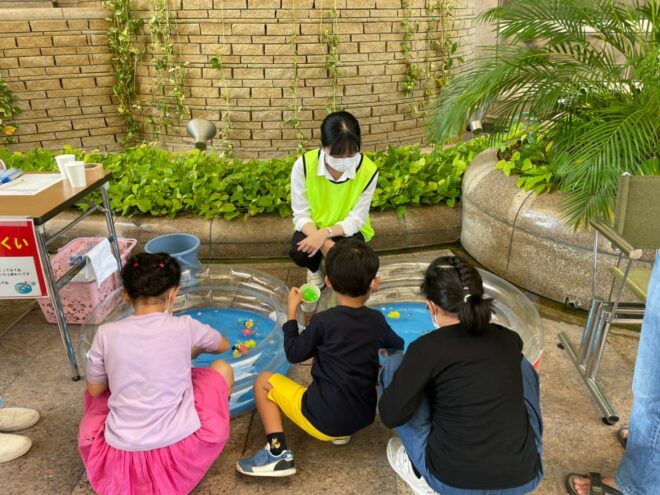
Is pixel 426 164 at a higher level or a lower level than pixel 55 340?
higher

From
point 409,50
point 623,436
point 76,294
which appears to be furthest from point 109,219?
point 409,50

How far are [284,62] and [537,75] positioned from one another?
2.58m

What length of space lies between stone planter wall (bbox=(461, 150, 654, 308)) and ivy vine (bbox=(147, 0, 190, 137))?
9.87ft

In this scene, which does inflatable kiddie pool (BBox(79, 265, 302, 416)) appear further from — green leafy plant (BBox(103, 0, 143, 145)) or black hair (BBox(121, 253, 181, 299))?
green leafy plant (BBox(103, 0, 143, 145))

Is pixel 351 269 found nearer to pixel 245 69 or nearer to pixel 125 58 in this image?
pixel 245 69

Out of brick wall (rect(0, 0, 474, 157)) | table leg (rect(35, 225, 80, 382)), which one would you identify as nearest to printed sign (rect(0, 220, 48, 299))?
table leg (rect(35, 225, 80, 382))

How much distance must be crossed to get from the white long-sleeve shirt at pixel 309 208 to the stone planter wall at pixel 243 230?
2.06 feet

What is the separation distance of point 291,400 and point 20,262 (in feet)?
4.35

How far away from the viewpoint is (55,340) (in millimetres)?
2793

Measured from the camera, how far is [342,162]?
2.70m

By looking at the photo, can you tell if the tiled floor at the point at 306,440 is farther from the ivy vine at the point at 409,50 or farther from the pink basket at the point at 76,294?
the ivy vine at the point at 409,50

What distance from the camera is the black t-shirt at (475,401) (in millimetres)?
1454

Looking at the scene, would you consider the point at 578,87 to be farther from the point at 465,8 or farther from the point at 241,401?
the point at 465,8

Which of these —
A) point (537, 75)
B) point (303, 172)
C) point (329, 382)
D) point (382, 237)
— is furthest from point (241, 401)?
point (537, 75)
